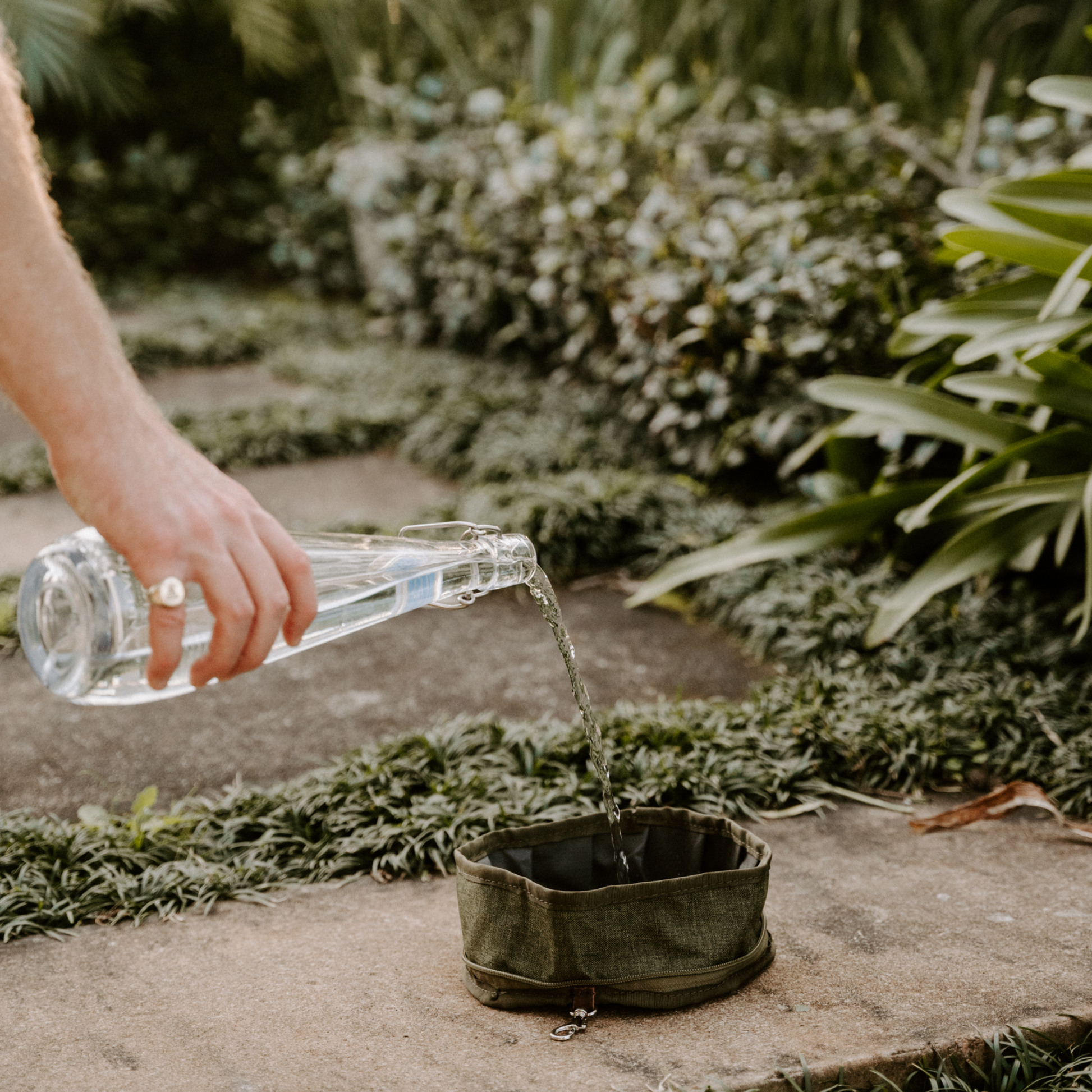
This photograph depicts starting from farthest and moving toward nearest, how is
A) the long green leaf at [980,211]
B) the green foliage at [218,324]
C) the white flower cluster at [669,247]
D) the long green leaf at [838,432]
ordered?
the green foliage at [218,324] → the white flower cluster at [669,247] → the long green leaf at [838,432] → the long green leaf at [980,211]

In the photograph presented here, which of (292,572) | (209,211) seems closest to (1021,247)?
(292,572)

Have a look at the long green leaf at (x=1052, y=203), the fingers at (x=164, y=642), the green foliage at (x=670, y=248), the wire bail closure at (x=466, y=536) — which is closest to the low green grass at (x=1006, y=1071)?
the wire bail closure at (x=466, y=536)

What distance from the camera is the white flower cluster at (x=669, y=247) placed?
10.8 ft

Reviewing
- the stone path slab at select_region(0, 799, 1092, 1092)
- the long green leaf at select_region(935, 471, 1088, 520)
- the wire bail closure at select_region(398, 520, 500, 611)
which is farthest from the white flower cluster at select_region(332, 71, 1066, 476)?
the wire bail closure at select_region(398, 520, 500, 611)

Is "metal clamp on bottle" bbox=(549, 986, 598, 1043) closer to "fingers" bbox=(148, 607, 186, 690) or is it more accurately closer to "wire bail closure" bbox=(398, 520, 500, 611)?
"wire bail closure" bbox=(398, 520, 500, 611)

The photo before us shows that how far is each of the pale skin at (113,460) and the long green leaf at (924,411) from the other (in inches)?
78.7

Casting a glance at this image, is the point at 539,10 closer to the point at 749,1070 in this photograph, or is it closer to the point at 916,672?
the point at 916,672

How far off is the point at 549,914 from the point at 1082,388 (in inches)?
66.7

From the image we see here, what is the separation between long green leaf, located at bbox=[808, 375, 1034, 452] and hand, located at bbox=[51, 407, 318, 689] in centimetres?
199

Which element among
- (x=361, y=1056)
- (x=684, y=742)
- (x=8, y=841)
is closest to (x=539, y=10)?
(x=684, y=742)

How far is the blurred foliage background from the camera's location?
5402 mm

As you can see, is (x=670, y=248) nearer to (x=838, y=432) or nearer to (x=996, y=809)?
(x=838, y=432)

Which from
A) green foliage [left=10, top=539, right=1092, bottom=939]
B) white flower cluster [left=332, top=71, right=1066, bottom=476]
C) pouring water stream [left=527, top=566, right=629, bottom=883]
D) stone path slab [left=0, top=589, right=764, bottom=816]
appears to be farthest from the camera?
white flower cluster [left=332, top=71, right=1066, bottom=476]

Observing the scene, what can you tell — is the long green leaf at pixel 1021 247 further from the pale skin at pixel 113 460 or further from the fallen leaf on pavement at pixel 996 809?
the pale skin at pixel 113 460
